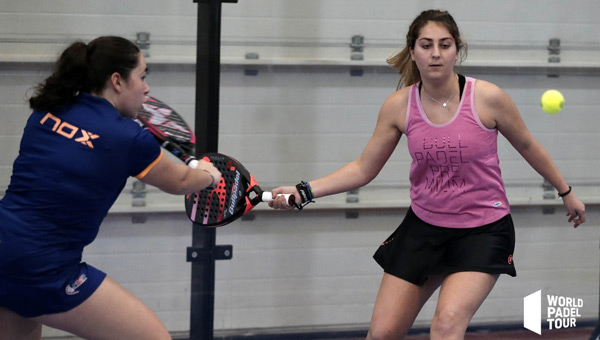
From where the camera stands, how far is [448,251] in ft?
9.09

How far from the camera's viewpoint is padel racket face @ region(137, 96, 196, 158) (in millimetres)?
2670

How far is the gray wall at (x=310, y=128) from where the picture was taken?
4.18m

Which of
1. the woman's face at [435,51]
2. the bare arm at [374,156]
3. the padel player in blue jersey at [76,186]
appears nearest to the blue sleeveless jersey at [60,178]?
the padel player in blue jersey at [76,186]

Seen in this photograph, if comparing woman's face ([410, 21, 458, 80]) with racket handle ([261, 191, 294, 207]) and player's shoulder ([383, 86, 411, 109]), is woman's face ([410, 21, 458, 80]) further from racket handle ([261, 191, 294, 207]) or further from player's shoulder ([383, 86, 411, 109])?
racket handle ([261, 191, 294, 207])

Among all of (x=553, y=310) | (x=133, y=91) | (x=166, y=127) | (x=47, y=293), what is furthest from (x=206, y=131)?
(x=553, y=310)

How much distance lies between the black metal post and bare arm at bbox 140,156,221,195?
3.98 ft

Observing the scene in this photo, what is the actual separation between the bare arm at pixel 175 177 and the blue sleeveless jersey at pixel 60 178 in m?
0.06

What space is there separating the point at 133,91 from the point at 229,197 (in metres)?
0.74

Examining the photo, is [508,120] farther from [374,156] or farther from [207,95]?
[207,95]

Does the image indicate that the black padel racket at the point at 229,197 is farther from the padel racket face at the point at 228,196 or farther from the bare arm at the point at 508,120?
the bare arm at the point at 508,120

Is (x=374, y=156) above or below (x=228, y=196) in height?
above

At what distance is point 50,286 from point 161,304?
2.06 meters

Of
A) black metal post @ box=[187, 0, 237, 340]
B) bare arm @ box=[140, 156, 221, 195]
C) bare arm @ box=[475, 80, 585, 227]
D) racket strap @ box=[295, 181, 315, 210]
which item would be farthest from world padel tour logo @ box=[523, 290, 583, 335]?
bare arm @ box=[140, 156, 221, 195]

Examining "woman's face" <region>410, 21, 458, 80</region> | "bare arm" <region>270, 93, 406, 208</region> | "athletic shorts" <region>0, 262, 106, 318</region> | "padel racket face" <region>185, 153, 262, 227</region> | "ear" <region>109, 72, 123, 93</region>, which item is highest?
"woman's face" <region>410, 21, 458, 80</region>
